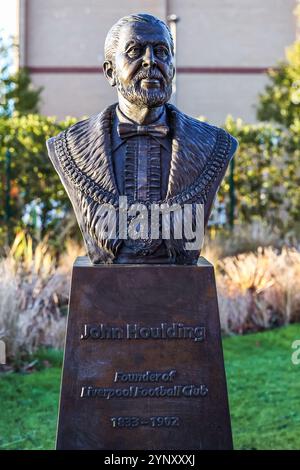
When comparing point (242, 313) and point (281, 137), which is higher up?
point (281, 137)

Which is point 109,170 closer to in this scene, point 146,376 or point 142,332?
point 142,332

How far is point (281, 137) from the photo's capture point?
12.6 m

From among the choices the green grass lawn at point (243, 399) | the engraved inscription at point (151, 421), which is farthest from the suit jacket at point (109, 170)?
the green grass lawn at point (243, 399)

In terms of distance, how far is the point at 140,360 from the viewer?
4508 mm

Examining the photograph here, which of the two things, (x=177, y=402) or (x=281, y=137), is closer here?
(x=177, y=402)

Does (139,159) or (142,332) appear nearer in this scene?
(142,332)

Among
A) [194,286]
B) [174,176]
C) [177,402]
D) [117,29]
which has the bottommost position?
[177,402]

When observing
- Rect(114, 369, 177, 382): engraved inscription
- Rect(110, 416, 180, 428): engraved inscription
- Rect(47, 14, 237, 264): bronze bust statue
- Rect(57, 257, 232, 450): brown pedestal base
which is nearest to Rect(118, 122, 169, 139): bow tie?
Rect(47, 14, 237, 264): bronze bust statue

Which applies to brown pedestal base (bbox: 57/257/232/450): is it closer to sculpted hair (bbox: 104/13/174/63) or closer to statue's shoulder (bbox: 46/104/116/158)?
statue's shoulder (bbox: 46/104/116/158)

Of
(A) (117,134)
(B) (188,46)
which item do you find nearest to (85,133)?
(A) (117,134)

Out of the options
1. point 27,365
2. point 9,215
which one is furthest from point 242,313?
point 9,215

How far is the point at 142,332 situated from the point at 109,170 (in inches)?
36.7
